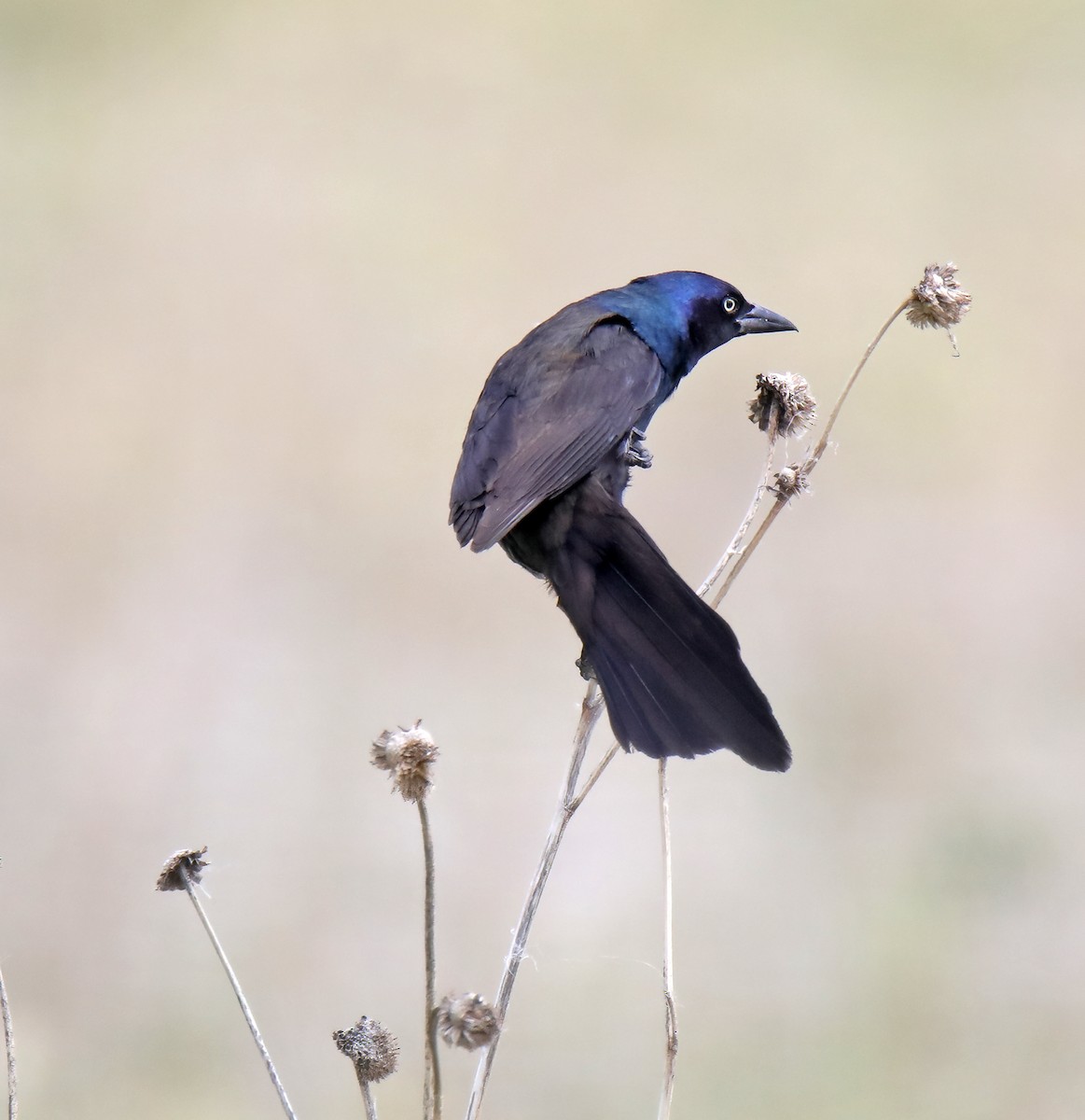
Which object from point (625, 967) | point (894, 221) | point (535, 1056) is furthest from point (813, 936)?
point (894, 221)

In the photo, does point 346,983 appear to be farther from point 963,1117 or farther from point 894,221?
point 894,221

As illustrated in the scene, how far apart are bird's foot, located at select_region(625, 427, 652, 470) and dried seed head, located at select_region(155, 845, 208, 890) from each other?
1.50 meters

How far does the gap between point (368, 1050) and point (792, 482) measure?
1.04 metres

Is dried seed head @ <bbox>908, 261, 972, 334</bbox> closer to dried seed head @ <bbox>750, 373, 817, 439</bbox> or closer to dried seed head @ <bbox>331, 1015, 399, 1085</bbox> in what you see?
dried seed head @ <bbox>750, 373, 817, 439</bbox>

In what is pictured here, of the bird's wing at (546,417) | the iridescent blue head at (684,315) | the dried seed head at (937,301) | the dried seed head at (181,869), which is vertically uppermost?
the iridescent blue head at (684,315)

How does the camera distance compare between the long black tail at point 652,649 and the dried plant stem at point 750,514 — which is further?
the long black tail at point 652,649

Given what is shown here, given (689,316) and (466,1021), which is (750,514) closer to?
(466,1021)

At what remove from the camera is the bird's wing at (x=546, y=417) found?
2.62m

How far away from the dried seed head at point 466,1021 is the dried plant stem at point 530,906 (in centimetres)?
5

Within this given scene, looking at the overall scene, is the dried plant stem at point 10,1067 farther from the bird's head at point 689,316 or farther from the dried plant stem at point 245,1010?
the bird's head at point 689,316

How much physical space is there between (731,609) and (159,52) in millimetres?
4687

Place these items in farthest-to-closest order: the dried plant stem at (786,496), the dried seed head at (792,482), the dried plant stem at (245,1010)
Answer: the dried seed head at (792,482) < the dried plant stem at (786,496) < the dried plant stem at (245,1010)

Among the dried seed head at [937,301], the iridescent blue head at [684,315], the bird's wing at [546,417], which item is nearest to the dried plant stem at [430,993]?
the bird's wing at [546,417]

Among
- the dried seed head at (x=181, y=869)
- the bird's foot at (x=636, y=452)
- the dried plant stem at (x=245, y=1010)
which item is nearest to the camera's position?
the dried plant stem at (x=245, y=1010)
